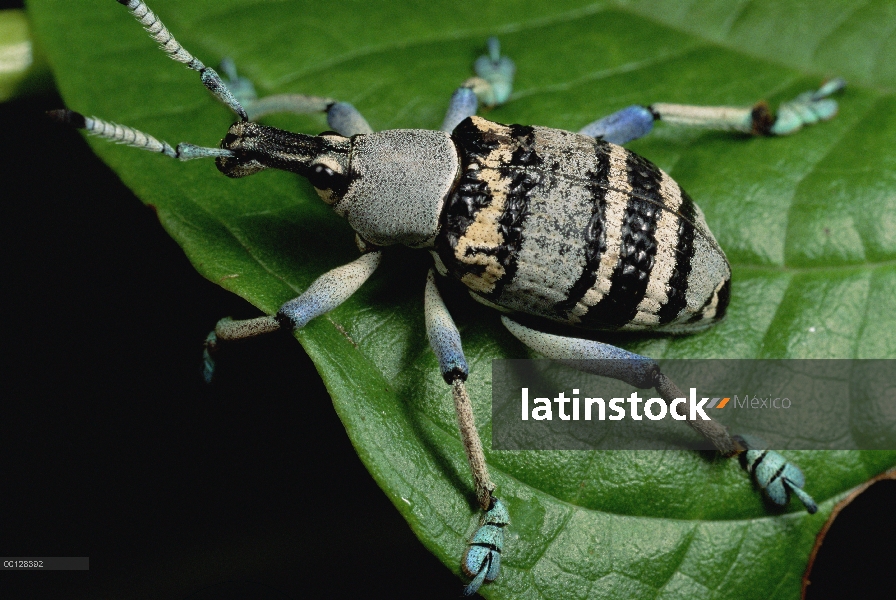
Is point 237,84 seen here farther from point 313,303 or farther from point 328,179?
point 313,303

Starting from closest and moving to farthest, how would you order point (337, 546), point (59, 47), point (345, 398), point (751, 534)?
1. point (345, 398)
2. point (751, 534)
3. point (59, 47)
4. point (337, 546)

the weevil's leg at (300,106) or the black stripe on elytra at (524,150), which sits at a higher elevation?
the weevil's leg at (300,106)

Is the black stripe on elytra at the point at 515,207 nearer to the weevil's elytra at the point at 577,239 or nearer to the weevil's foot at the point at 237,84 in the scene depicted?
the weevil's elytra at the point at 577,239

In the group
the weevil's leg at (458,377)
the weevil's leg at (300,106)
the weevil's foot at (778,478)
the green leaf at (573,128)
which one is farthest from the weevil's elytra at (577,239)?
the weevil's leg at (300,106)

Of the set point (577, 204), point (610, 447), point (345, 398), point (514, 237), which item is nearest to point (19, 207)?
point (345, 398)

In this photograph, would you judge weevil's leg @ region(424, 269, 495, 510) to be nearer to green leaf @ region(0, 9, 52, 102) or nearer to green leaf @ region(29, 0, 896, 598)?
green leaf @ region(29, 0, 896, 598)

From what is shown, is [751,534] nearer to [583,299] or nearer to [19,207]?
[583,299]

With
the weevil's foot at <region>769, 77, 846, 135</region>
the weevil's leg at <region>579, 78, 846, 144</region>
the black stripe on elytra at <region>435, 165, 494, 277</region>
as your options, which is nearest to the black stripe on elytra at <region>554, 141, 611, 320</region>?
the black stripe on elytra at <region>435, 165, 494, 277</region>
